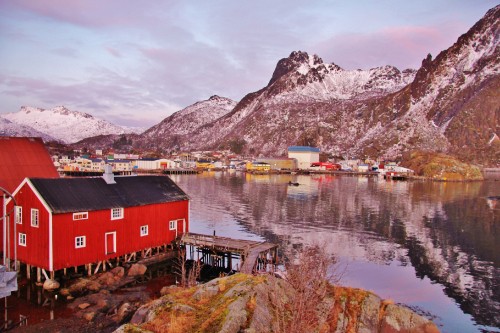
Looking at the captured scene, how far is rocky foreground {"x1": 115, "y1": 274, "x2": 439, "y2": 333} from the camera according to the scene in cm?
1396

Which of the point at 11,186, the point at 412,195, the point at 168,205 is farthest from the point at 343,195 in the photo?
the point at 11,186

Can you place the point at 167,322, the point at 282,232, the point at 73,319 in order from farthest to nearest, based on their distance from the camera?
the point at 282,232
the point at 73,319
the point at 167,322

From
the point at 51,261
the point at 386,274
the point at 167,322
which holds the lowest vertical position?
the point at 386,274

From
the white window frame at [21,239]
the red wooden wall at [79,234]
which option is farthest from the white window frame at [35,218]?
the white window frame at [21,239]

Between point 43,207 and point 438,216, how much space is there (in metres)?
59.3

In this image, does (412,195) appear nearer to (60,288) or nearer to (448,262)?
(448,262)

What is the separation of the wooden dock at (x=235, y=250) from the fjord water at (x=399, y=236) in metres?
4.85

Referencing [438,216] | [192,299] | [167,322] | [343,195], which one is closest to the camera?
[167,322]

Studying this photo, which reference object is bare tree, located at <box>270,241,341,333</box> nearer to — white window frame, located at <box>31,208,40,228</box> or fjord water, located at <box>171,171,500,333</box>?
fjord water, located at <box>171,171,500,333</box>

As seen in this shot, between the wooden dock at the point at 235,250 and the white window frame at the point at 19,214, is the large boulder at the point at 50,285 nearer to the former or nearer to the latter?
the white window frame at the point at 19,214

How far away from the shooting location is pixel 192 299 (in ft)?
54.7

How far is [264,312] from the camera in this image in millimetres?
14766

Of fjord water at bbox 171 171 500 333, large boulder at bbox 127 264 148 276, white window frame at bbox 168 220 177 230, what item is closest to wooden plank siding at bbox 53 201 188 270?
white window frame at bbox 168 220 177 230

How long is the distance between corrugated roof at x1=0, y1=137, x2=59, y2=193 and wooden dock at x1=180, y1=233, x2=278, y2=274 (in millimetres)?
15974
